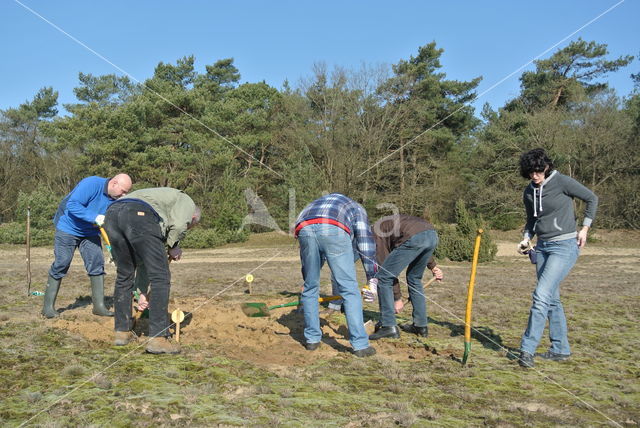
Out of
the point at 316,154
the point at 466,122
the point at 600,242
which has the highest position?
the point at 466,122

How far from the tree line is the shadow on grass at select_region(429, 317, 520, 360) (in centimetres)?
2045

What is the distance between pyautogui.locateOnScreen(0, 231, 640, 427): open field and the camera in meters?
3.28

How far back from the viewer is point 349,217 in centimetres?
503

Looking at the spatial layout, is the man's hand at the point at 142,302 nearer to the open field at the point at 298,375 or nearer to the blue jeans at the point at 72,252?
the open field at the point at 298,375

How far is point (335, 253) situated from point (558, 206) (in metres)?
2.05

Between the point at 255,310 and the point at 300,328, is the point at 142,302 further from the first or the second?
the point at 300,328

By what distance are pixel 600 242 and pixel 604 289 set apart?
16974 mm

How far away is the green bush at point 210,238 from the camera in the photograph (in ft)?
79.9

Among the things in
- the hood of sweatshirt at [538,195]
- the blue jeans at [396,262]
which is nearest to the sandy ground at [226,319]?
the blue jeans at [396,262]

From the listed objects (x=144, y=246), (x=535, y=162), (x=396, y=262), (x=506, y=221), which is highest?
(x=535, y=162)

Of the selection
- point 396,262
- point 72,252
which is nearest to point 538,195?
point 396,262

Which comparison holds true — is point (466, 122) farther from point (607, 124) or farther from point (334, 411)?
point (334, 411)

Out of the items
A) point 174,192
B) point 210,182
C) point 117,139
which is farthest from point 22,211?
point 174,192

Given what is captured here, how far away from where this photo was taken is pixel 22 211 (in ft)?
87.2
